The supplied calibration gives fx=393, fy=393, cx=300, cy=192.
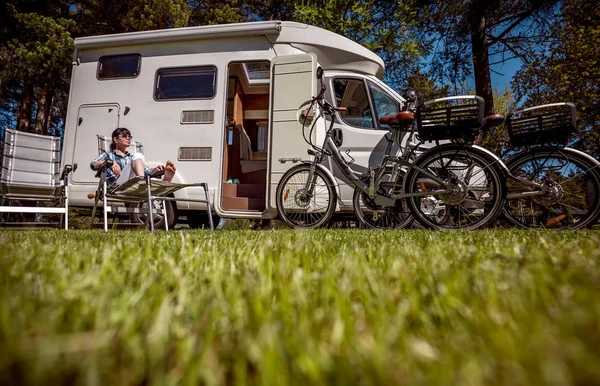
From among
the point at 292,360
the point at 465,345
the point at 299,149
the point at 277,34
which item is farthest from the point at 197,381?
the point at 277,34

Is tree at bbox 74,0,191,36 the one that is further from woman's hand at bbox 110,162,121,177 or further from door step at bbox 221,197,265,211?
door step at bbox 221,197,265,211

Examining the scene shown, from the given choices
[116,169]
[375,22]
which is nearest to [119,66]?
[116,169]

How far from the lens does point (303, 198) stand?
462 cm

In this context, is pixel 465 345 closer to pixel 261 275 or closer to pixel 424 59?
pixel 261 275

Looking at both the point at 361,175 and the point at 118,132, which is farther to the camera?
the point at 118,132

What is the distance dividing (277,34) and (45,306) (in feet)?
17.3

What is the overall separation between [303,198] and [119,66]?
370cm

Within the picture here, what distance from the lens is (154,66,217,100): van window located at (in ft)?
18.4

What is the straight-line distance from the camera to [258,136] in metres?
7.38

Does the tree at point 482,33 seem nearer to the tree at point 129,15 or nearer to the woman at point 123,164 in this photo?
the tree at point 129,15

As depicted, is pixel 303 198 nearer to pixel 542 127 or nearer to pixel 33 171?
pixel 542 127

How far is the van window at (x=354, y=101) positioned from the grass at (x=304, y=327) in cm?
438

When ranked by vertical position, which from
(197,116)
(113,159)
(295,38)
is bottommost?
(113,159)

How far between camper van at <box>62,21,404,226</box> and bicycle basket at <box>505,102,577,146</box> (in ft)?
5.56
